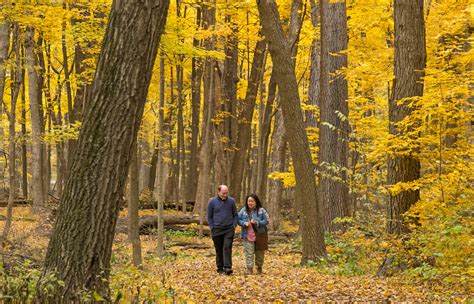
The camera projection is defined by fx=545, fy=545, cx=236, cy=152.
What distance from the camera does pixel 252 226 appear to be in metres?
11.4

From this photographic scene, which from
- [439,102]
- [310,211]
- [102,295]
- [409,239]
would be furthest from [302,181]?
[102,295]

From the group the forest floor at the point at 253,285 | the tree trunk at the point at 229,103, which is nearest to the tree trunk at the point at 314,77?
the tree trunk at the point at 229,103

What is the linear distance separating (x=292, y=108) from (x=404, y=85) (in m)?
2.13

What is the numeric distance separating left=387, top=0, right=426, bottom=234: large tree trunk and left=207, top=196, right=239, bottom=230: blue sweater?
10.4 ft

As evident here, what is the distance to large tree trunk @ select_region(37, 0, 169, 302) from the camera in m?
5.37

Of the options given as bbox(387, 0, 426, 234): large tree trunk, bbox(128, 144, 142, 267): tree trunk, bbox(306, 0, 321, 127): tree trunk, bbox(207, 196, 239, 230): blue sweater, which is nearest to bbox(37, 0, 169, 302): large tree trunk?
bbox(128, 144, 142, 267): tree trunk

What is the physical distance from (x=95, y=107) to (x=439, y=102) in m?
5.65

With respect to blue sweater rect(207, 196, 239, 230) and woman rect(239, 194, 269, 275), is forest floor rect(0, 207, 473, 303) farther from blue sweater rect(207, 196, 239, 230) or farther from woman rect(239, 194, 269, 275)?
blue sweater rect(207, 196, 239, 230)

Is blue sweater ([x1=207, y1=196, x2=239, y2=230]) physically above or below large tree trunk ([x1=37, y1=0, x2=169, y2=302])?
below

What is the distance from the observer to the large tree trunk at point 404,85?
961 centimetres

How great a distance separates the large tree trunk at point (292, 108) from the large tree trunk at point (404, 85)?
5.32 feet

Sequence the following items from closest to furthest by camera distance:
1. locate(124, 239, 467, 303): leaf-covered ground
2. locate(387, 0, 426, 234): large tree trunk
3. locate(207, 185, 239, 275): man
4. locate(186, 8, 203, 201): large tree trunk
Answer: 1. locate(124, 239, 467, 303): leaf-covered ground
2. locate(387, 0, 426, 234): large tree trunk
3. locate(207, 185, 239, 275): man
4. locate(186, 8, 203, 201): large tree trunk

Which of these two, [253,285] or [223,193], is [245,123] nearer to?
[223,193]

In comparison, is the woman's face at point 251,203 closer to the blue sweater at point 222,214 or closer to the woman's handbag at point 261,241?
the blue sweater at point 222,214
